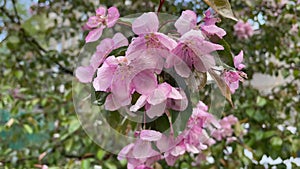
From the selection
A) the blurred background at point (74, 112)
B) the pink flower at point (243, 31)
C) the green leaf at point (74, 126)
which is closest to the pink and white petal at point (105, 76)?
the blurred background at point (74, 112)

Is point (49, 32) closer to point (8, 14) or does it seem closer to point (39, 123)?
point (8, 14)

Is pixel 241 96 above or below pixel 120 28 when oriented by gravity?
below

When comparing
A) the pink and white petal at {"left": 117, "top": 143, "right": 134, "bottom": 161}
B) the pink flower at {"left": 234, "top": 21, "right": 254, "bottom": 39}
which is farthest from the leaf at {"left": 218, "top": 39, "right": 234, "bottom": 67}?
the pink flower at {"left": 234, "top": 21, "right": 254, "bottom": 39}

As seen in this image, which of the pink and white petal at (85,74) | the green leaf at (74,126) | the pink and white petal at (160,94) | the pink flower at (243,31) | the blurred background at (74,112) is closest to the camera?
the pink and white petal at (160,94)

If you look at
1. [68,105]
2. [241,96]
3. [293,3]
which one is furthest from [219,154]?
[68,105]

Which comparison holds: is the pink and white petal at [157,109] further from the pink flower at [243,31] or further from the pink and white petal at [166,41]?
the pink flower at [243,31]

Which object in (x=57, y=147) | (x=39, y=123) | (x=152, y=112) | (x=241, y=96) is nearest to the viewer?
(x=152, y=112)
